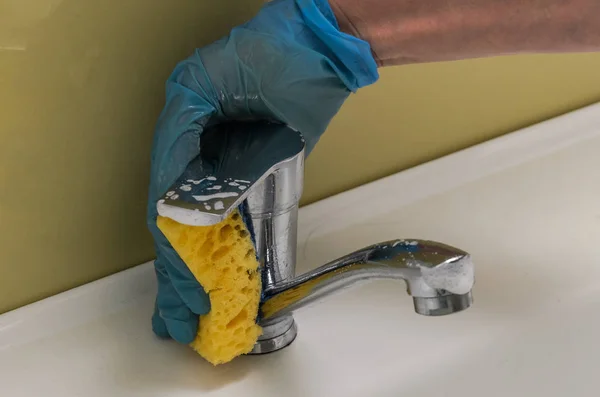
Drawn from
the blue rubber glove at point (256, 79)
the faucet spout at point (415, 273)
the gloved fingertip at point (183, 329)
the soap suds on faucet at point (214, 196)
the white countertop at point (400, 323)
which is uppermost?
the blue rubber glove at point (256, 79)

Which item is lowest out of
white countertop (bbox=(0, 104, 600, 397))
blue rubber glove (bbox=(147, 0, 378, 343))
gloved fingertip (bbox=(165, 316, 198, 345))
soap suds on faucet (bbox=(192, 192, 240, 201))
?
white countertop (bbox=(0, 104, 600, 397))

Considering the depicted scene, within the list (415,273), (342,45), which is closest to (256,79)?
(342,45)

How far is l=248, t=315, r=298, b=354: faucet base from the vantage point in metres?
0.53

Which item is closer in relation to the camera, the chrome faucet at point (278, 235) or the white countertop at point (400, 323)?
the chrome faucet at point (278, 235)

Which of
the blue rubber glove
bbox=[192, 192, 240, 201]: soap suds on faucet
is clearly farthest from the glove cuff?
bbox=[192, 192, 240, 201]: soap suds on faucet

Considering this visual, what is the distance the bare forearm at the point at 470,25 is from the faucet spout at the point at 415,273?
15cm

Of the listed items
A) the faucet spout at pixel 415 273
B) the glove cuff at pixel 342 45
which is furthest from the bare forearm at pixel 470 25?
the faucet spout at pixel 415 273

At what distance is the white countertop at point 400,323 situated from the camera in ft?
1.69

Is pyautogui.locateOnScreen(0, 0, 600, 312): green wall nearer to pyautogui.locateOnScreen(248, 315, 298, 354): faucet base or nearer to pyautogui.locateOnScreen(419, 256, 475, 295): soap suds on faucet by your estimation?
pyautogui.locateOnScreen(248, 315, 298, 354): faucet base

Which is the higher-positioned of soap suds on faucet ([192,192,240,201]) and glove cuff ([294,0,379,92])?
glove cuff ([294,0,379,92])

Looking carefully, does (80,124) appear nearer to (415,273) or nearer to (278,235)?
(278,235)

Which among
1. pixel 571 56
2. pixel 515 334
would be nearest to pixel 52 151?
pixel 515 334

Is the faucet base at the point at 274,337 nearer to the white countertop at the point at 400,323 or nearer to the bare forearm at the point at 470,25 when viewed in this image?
the white countertop at the point at 400,323

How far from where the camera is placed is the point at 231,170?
18.6 inches
